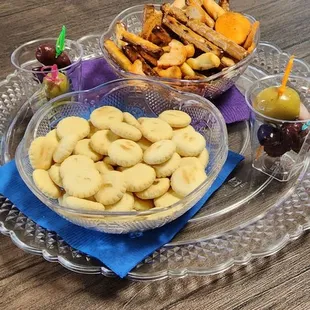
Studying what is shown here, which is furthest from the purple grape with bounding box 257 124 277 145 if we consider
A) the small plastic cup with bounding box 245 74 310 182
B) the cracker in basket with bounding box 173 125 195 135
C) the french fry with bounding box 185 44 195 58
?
the french fry with bounding box 185 44 195 58

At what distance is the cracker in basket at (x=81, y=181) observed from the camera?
602 millimetres

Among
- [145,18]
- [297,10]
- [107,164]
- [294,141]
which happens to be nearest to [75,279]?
[107,164]

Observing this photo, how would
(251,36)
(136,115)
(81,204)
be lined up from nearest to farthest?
(81,204) → (136,115) → (251,36)

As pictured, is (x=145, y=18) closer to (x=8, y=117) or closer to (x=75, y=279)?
(x=8, y=117)

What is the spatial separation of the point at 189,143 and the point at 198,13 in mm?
347

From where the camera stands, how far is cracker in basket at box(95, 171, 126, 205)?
1.99ft

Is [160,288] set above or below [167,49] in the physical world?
below

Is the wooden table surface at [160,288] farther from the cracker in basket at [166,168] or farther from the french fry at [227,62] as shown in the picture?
the french fry at [227,62]

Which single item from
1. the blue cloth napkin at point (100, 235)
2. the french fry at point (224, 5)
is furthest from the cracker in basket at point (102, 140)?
the french fry at point (224, 5)

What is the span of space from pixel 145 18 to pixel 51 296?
21.6 inches

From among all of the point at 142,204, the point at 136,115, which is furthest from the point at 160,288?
the point at 136,115

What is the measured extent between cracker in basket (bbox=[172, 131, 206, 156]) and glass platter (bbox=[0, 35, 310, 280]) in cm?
9

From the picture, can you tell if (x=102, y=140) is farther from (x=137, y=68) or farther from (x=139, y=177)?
(x=137, y=68)

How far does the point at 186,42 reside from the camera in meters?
0.87
